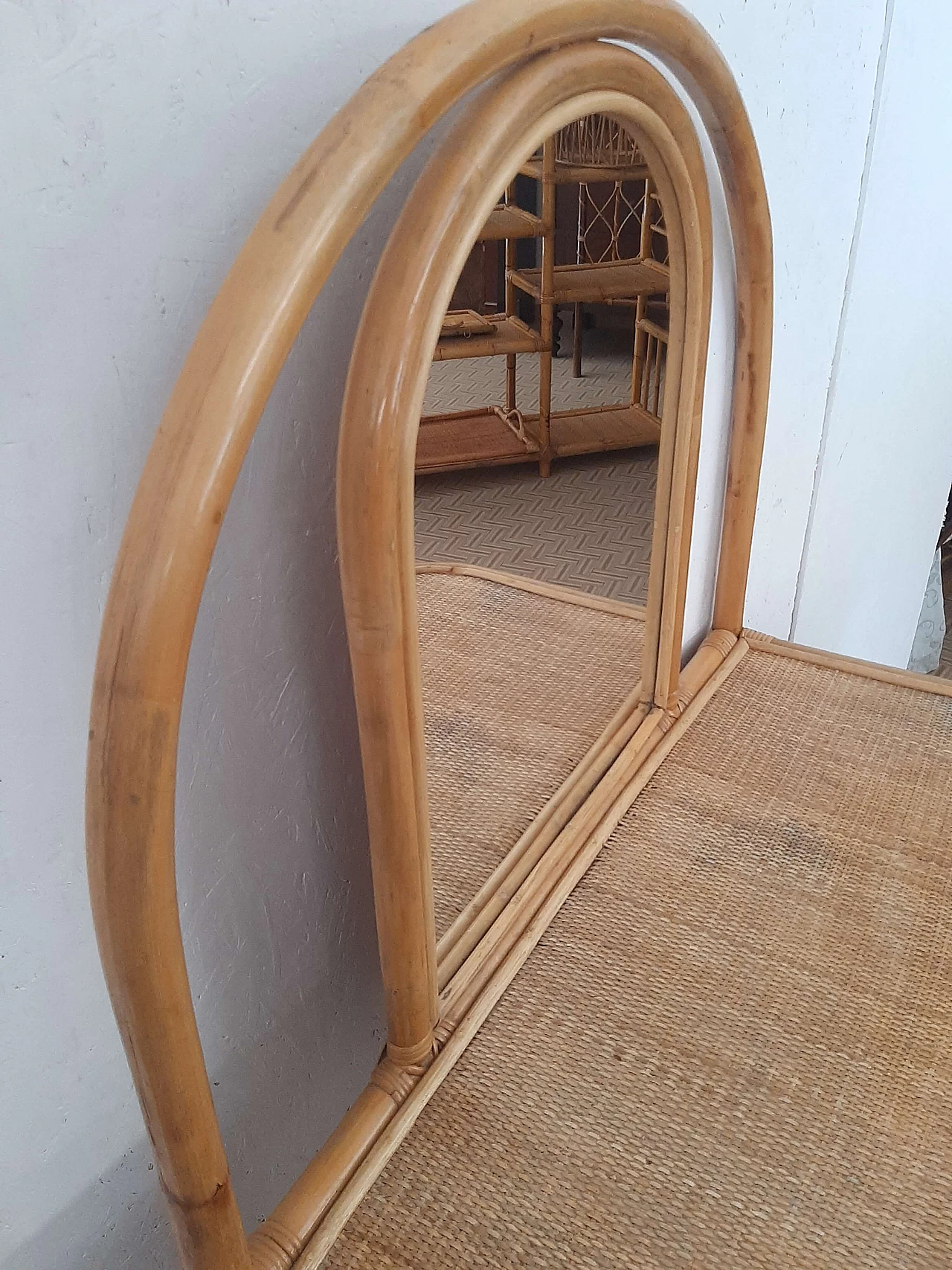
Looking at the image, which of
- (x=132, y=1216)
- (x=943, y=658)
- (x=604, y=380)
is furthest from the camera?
(x=943, y=658)

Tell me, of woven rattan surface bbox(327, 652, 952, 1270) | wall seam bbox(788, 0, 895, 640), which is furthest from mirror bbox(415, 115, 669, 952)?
wall seam bbox(788, 0, 895, 640)

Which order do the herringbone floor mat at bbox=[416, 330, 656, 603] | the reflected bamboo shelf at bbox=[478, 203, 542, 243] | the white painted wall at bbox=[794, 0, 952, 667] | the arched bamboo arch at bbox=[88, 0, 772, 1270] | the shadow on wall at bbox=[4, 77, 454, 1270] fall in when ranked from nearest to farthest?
1. the arched bamboo arch at bbox=[88, 0, 772, 1270]
2. the shadow on wall at bbox=[4, 77, 454, 1270]
3. the reflected bamboo shelf at bbox=[478, 203, 542, 243]
4. the herringbone floor mat at bbox=[416, 330, 656, 603]
5. the white painted wall at bbox=[794, 0, 952, 667]

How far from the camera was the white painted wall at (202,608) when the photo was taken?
35cm

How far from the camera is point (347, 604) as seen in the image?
17.8 inches

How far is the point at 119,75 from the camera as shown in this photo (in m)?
0.34

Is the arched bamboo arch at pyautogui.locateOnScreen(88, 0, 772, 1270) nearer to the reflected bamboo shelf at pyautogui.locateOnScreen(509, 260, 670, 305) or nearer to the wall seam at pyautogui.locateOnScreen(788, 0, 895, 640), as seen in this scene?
the reflected bamboo shelf at pyautogui.locateOnScreen(509, 260, 670, 305)

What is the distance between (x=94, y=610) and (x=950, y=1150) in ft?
1.73

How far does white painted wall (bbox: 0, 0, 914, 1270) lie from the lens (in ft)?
1.13

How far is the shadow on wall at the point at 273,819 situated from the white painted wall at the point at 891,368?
78cm

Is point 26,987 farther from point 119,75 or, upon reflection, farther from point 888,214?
point 888,214

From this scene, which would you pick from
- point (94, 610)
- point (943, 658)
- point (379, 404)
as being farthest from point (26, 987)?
point (943, 658)

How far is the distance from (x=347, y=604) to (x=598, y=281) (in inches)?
17.5

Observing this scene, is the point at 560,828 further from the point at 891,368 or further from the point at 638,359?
the point at 891,368

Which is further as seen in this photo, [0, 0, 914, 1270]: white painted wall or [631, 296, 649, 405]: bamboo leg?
[631, 296, 649, 405]: bamboo leg
